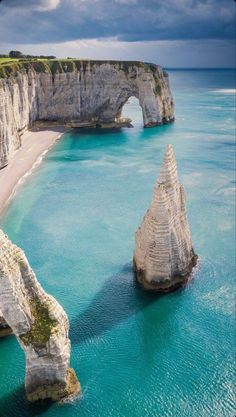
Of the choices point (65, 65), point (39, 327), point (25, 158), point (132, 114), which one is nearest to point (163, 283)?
point (39, 327)

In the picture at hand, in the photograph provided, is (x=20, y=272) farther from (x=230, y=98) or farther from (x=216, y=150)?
(x=230, y=98)

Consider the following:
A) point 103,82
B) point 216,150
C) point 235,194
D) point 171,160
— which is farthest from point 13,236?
point 103,82

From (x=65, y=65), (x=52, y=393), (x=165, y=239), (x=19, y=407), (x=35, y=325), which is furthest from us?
(x=65, y=65)

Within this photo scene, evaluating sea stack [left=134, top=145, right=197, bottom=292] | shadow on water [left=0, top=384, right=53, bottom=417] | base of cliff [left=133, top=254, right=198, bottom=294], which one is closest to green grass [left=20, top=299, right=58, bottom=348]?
shadow on water [left=0, top=384, right=53, bottom=417]

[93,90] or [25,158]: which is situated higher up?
[93,90]

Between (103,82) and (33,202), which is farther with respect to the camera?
(103,82)

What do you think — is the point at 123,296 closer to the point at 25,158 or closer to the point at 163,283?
the point at 163,283

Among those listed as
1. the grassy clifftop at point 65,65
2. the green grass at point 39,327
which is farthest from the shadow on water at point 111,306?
the grassy clifftop at point 65,65
